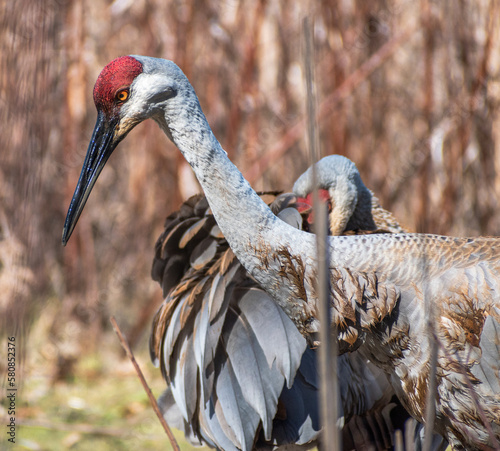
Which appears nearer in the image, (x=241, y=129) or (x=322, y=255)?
(x=322, y=255)

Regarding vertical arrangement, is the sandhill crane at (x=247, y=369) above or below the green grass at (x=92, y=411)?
above

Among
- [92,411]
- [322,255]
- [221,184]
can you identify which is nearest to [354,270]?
[221,184]

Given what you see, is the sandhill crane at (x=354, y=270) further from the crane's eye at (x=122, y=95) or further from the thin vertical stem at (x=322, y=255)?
the thin vertical stem at (x=322, y=255)

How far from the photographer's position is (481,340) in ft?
4.98

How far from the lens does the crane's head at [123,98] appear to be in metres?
1.50

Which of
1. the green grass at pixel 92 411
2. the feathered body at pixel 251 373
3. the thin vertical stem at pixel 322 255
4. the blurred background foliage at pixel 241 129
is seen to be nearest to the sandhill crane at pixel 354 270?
the feathered body at pixel 251 373

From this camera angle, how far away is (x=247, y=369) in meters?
2.00

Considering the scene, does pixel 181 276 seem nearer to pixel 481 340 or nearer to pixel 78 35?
pixel 481 340

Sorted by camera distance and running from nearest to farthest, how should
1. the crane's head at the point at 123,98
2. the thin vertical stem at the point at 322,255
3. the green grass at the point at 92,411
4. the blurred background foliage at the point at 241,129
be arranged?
the thin vertical stem at the point at 322,255, the crane's head at the point at 123,98, the green grass at the point at 92,411, the blurred background foliage at the point at 241,129

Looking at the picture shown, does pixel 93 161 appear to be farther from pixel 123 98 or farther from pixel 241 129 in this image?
pixel 241 129

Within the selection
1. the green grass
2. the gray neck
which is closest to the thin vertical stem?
the gray neck

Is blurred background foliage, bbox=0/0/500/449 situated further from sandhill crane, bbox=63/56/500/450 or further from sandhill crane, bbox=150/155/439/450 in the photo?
sandhill crane, bbox=63/56/500/450

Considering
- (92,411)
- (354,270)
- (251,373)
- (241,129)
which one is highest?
(241,129)

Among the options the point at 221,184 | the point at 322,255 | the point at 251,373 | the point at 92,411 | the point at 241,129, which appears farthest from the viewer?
the point at 241,129
